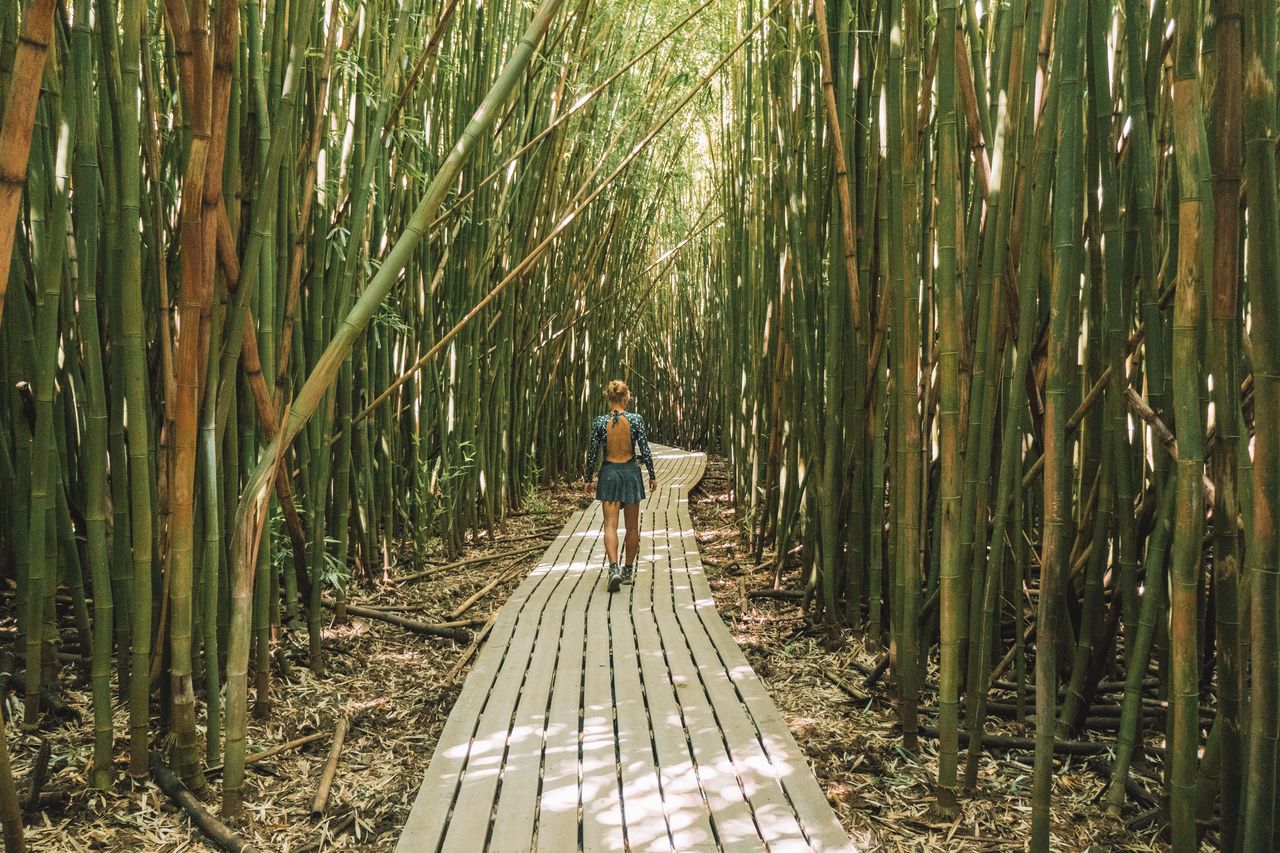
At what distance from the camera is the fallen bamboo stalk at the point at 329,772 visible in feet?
4.48

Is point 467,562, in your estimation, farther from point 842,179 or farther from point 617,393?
point 842,179

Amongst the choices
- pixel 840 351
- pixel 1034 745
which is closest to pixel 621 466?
pixel 840 351

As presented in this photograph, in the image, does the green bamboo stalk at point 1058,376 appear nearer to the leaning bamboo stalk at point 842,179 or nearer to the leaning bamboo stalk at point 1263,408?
the leaning bamboo stalk at point 1263,408

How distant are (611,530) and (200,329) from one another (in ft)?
6.11

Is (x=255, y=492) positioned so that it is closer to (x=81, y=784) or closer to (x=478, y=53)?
(x=81, y=784)

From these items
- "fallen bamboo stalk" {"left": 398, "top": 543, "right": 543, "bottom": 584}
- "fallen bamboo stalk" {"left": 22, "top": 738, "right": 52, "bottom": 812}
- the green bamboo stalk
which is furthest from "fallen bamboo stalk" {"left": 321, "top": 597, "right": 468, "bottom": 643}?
the green bamboo stalk

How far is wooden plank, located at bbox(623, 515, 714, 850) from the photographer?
4.12 feet

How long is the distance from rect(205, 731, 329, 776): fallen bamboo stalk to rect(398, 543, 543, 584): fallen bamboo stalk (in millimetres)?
1138

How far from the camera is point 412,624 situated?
89.5 inches

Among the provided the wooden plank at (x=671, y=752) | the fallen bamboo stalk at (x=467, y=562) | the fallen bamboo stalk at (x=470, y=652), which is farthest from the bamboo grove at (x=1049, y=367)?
the fallen bamboo stalk at (x=467, y=562)

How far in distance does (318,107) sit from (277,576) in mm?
1040

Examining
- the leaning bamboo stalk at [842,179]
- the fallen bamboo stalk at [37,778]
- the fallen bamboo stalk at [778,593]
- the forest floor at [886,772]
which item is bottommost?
the forest floor at [886,772]

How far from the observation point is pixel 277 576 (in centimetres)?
189

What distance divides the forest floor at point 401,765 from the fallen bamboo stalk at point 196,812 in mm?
18
